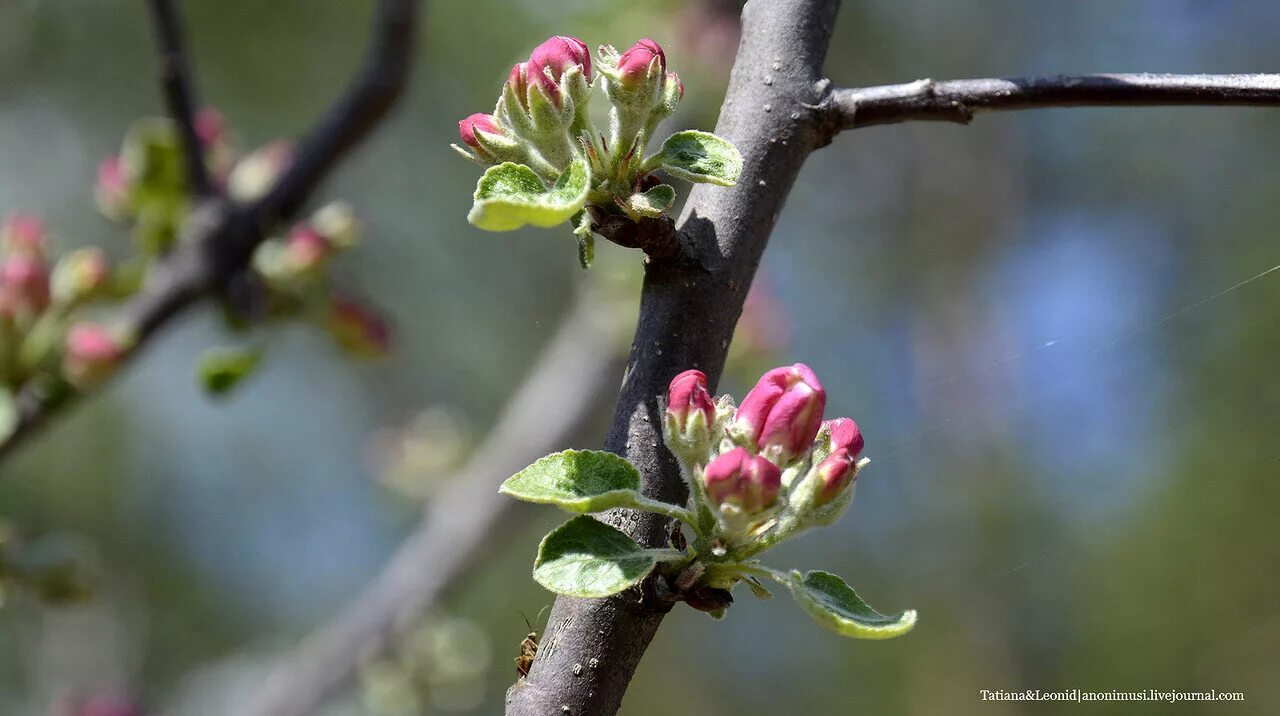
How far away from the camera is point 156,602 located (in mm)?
5016

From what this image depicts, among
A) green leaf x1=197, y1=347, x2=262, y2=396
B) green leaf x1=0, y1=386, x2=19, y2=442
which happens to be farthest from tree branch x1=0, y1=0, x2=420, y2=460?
green leaf x1=197, y1=347, x2=262, y2=396

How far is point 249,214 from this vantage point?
140 centimetres

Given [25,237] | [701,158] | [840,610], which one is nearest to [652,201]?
[701,158]

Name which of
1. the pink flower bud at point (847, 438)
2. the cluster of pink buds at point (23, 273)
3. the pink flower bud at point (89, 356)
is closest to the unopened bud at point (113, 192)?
the cluster of pink buds at point (23, 273)

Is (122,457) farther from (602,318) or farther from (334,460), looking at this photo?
(602,318)

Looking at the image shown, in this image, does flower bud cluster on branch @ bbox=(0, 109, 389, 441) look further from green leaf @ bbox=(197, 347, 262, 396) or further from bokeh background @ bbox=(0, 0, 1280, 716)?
bokeh background @ bbox=(0, 0, 1280, 716)

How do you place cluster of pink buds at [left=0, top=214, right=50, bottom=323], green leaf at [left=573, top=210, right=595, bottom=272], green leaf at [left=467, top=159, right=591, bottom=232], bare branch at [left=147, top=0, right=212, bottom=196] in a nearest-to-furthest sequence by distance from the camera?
green leaf at [left=467, top=159, right=591, bottom=232] < green leaf at [left=573, top=210, right=595, bottom=272] < bare branch at [left=147, top=0, right=212, bottom=196] < cluster of pink buds at [left=0, top=214, right=50, bottom=323]

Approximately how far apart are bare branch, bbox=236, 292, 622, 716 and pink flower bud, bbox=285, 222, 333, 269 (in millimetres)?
965

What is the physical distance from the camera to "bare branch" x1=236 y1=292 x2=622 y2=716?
225 cm

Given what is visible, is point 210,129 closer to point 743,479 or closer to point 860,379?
point 743,479

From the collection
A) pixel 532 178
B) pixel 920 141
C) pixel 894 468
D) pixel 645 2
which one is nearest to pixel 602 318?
pixel 645 2

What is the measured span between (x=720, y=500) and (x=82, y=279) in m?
1.21

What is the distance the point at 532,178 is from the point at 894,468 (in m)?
4.25

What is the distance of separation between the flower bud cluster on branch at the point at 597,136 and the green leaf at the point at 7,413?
937mm
